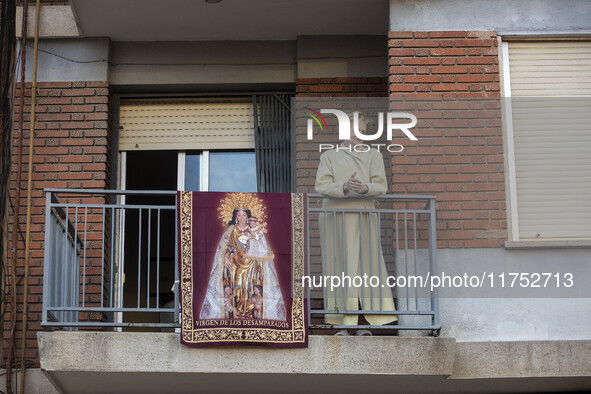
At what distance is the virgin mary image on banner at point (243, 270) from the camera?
8.03 metres

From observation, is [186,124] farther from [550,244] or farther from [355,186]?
[550,244]

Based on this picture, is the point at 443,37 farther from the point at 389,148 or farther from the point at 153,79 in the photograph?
the point at 153,79

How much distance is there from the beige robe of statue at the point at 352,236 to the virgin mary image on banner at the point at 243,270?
0.51m

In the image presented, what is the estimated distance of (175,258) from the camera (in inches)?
324

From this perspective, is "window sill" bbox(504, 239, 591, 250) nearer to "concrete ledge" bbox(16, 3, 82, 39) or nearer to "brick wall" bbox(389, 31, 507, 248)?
"brick wall" bbox(389, 31, 507, 248)

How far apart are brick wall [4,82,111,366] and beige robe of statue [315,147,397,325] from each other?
2206mm

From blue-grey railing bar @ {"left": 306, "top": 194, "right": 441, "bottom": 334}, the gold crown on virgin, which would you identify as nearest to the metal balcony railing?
blue-grey railing bar @ {"left": 306, "top": 194, "right": 441, "bottom": 334}

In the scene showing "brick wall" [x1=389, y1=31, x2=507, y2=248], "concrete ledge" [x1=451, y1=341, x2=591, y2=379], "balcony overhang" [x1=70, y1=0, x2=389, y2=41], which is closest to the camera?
"concrete ledge" [x1=451, y1=341, x2=591, y2=379]

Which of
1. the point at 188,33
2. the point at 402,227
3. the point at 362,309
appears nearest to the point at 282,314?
the point at 362,309

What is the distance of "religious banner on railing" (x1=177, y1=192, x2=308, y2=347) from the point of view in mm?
7980

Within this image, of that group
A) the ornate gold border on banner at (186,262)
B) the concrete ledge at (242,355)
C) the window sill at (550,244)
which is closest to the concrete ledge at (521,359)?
the concrete ledge at (242,355)

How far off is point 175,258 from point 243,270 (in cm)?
55

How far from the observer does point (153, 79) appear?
34.0 feet

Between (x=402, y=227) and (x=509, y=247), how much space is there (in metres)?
0.90
